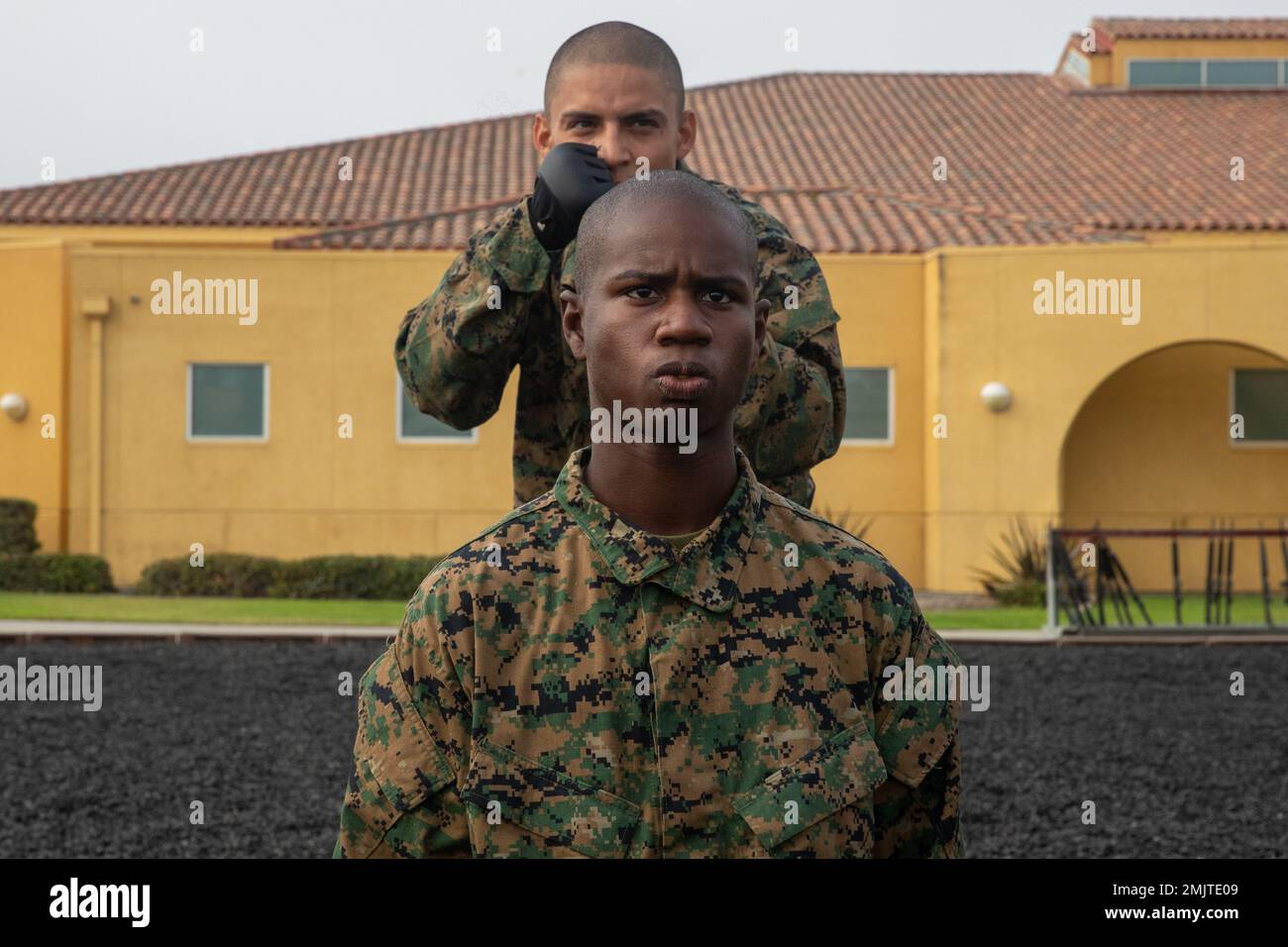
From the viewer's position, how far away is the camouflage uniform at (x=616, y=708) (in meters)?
2.08

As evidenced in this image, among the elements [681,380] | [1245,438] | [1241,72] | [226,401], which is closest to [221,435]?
[226,401]

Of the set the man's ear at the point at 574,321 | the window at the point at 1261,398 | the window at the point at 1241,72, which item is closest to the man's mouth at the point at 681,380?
the man's ear at the point at 574,321

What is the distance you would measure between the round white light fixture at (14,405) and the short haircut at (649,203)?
842 inches

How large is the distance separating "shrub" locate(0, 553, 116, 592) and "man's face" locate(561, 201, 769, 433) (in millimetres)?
18795

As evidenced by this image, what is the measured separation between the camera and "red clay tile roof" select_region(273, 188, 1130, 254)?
72.0ft

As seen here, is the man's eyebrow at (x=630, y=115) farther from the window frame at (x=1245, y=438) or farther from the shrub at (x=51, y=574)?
the window frame at (x=1245, y=438)

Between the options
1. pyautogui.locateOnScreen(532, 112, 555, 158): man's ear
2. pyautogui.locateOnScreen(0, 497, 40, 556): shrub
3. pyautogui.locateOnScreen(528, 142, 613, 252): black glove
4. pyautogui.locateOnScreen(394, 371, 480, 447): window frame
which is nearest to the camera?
pyautogui.locateOnScreen(528, 142, 613, 252): black glove

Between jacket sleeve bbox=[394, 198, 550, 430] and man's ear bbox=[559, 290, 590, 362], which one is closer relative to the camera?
man's ear bbox=[559, 290, 590, 362]

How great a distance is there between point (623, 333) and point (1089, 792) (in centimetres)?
636

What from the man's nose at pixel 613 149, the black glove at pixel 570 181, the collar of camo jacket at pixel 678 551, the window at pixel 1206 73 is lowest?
the collar of camo jacket at pixel 678 551

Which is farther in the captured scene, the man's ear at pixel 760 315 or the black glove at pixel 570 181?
the black glove at pixel 570 181

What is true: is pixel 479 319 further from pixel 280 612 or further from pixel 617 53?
pixel 280 612

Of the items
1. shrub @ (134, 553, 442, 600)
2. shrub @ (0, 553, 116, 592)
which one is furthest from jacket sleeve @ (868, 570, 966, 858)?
shrub @ (0, 553, 116, 592)

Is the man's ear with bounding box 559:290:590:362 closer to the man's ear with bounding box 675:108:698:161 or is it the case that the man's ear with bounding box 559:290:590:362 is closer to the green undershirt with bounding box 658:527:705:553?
the green undershirt with bounding box 658:527:705:553
